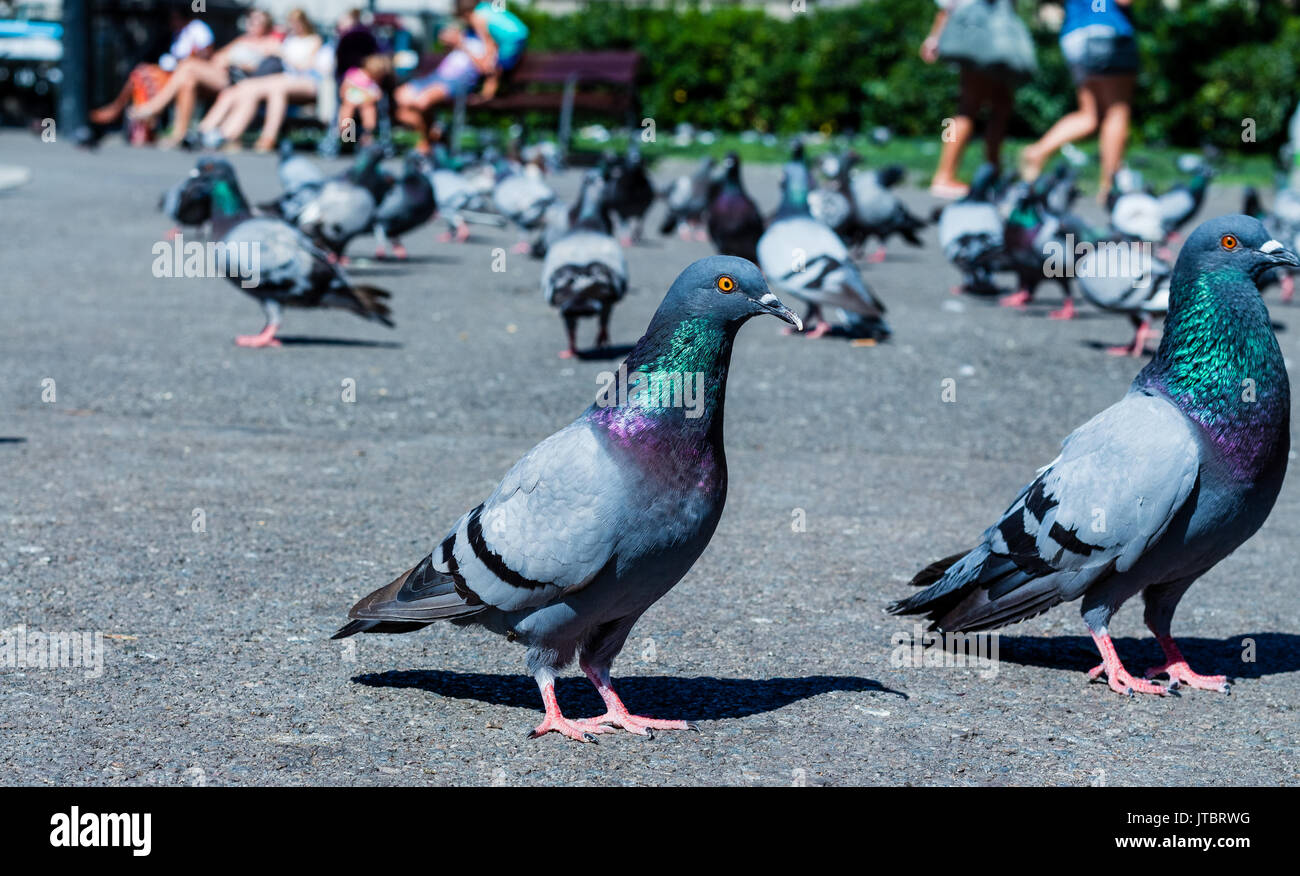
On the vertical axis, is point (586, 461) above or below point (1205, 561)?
above

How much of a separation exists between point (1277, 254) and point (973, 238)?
8.13 m

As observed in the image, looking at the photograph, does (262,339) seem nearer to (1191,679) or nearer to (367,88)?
(1191,679)

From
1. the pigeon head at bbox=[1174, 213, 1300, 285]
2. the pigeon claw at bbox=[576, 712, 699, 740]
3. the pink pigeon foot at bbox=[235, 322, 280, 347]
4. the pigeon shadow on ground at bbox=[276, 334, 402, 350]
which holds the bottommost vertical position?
the pigeon shadow on ground at bbox=[276, 334, 402, 350]

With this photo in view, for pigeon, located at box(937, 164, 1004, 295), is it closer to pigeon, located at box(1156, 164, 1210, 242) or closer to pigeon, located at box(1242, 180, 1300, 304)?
pigeon, located at box(1242, 180, 1300, 304)

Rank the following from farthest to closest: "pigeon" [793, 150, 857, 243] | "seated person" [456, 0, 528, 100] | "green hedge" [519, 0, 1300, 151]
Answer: "green hedge" [519, 0, 1300, 151] → "seated person" [456, 0, 528, 100] → "pigeon" [793, 150, 857, 243]

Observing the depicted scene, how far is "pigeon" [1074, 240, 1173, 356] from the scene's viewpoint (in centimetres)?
989

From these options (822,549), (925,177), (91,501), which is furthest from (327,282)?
(925,177)

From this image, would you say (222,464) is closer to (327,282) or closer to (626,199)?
(327,282)

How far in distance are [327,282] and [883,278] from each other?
18.3 feet

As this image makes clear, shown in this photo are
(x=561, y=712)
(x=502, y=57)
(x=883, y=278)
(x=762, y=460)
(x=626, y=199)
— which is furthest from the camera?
(x=502, y=57)

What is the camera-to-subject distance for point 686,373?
376cm

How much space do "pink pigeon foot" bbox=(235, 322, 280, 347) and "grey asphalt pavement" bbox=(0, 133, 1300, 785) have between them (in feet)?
0.28

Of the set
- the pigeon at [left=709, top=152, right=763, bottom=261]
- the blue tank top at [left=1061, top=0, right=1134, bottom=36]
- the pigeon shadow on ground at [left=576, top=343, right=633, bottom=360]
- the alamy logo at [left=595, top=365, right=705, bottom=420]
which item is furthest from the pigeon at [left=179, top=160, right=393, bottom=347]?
the blue tank top at [left=1061, top=0, right=1134, bottom=36]

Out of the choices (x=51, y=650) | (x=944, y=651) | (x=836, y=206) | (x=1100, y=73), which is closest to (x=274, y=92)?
(x=836, y=206)
